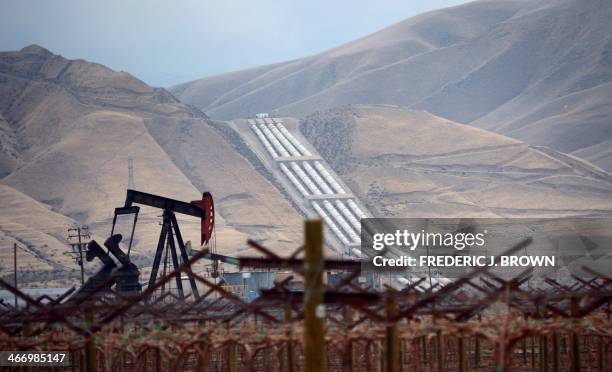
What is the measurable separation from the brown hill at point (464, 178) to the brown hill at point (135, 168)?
660 inches

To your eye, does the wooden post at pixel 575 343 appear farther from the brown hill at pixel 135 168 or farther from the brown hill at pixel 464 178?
the brown hill at pixel 464 178

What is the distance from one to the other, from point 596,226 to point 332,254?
94.5 feet

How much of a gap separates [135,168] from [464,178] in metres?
52.7

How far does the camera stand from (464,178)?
617ft

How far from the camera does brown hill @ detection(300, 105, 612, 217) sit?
558 feet

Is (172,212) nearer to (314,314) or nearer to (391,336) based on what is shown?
(391,336)

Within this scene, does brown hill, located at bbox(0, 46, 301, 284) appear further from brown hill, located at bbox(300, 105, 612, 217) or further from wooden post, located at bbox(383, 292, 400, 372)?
wooden post, located at bbox(383, 292, 400, 372)

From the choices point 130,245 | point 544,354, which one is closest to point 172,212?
point 130,245

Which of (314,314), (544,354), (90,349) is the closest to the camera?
(314,314)

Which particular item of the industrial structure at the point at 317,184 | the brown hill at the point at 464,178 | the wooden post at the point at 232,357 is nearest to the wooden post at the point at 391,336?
the wooden post at the point at 232,357

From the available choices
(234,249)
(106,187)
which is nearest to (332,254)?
(234,249)

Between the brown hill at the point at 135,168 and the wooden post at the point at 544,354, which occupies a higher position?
the brown hill at the point at 135,168

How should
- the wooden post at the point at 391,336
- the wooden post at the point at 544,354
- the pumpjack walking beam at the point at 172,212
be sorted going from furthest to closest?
the pumpjack walking beam at the point at 172,212
the wooden post at the point at 544,354
the wooden post at the point at 391,336

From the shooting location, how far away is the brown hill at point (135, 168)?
152 metres
